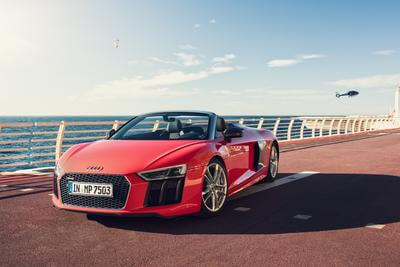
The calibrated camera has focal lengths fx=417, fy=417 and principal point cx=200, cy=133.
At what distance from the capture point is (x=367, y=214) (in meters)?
5.35

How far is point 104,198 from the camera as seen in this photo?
443 centimetres

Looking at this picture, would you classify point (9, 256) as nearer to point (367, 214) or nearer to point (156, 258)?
point (156, 258)

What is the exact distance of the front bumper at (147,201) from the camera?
4.36 metres

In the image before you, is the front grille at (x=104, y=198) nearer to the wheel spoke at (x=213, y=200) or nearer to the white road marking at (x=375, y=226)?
the wheel spoke at (x=213, y=200)

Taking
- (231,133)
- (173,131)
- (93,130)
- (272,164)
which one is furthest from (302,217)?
(93,130)

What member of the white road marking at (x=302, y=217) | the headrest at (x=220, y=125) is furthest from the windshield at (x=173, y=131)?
the white road marking at (x=302, y=217)

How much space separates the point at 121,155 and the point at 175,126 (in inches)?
53.8

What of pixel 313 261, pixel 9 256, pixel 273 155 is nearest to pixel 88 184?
pixel 9 256

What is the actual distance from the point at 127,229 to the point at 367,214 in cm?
304

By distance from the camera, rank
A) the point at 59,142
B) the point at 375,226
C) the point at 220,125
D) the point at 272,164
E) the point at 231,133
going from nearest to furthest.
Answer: the point at 375,226, the point at 231,133, the point at 220,125, the point at 272,164, the point at 59,142

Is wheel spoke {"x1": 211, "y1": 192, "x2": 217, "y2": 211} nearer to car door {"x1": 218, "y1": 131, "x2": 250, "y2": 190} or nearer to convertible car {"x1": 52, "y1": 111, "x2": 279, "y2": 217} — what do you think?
convertible car {"x1": 52, "y1": 111, "x2": 279, "y2": 217}

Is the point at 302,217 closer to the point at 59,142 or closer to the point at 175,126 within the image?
the point at 175,126

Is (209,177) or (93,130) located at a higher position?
(93,130)

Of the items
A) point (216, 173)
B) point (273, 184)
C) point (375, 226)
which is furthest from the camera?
point (273, 184)
